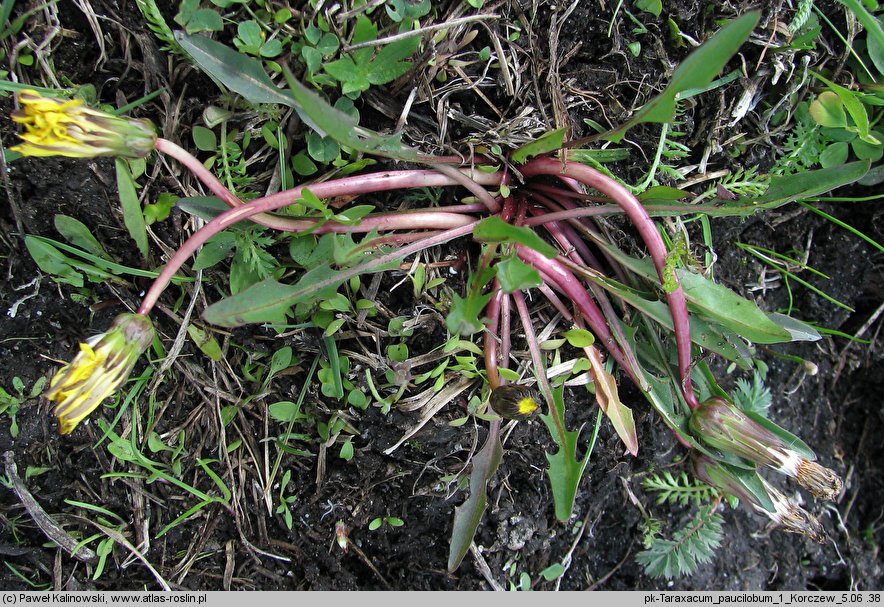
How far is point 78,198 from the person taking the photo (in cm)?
140

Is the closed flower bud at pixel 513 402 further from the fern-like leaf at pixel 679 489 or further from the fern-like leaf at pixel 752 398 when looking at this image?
the fern-like leaf at pixel 752 398

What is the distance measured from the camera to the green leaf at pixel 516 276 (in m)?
1.20

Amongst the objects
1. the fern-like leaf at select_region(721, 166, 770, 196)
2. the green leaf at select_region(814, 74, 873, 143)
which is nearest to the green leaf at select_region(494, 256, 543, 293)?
the fern-like leaf at select_region(721, 166, 770, 196)

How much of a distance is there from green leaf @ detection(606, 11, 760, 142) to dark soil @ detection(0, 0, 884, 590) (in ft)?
0.97

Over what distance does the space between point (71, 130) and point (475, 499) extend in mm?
1267

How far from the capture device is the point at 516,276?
3.99 ft

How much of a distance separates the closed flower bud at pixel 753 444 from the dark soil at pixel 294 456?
0.75 ft

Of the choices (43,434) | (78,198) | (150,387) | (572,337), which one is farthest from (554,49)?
(43,434)

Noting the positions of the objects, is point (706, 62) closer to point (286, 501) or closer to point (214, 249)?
point (214, 249)

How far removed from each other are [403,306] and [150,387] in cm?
71

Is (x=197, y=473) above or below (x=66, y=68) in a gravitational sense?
below

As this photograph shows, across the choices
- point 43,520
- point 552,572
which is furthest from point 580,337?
point 43,520

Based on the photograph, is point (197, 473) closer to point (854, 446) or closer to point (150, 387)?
point (150, 387)

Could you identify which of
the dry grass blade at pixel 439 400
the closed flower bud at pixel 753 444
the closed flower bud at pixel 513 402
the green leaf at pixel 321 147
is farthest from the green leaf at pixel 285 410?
the closed flower bud at pixel 753 444
